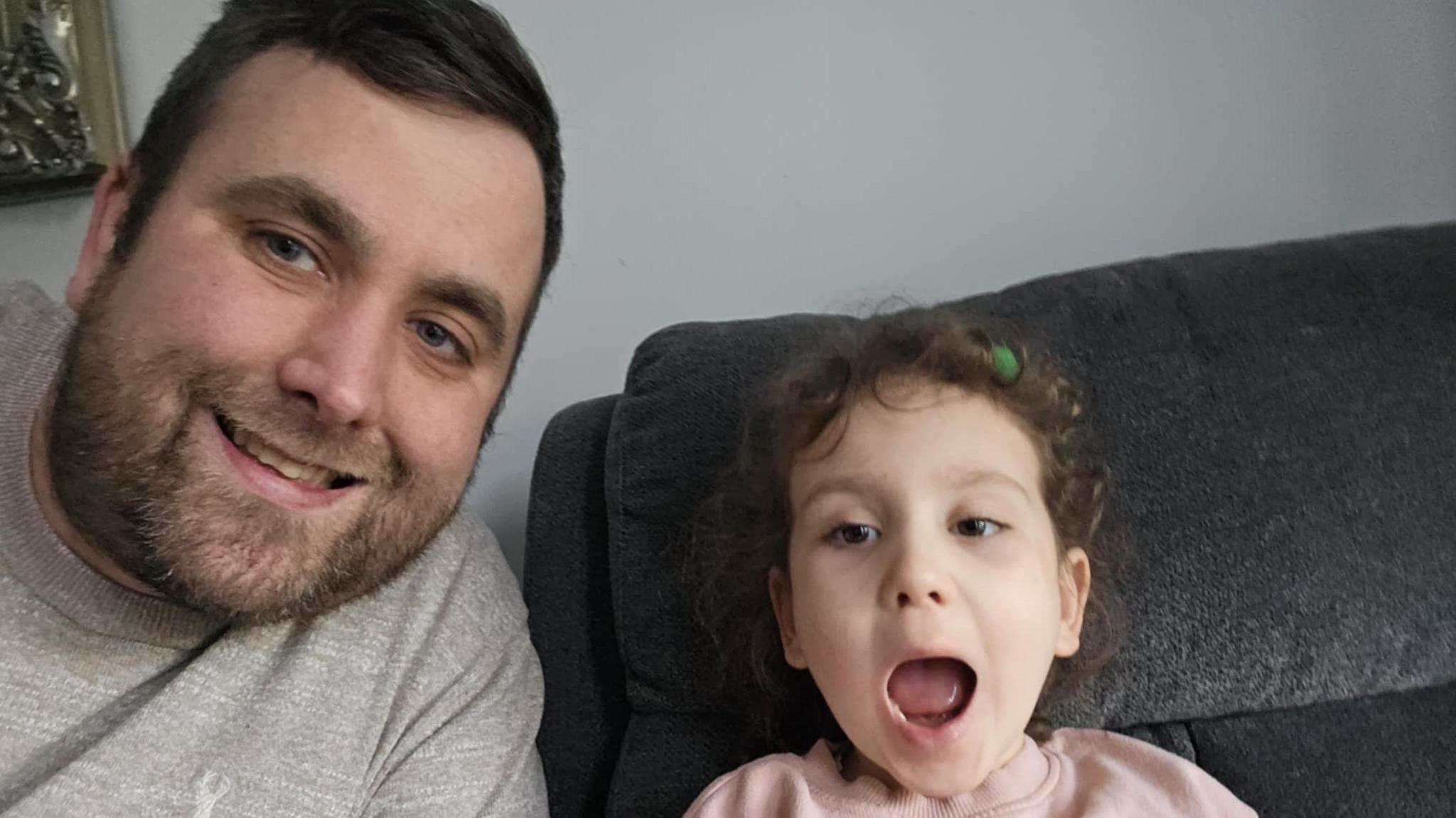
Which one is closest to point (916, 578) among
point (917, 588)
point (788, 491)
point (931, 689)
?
point (917, 588)

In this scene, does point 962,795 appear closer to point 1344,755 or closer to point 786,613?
point 786,613

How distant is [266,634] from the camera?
1.00m

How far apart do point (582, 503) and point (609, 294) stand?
445mm

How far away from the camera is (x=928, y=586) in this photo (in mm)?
883

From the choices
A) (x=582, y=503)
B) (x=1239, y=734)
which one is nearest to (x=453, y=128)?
(x=582, y=503)

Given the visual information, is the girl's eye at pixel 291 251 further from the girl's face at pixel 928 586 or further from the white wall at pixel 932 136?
the white wall at pixel 932 136

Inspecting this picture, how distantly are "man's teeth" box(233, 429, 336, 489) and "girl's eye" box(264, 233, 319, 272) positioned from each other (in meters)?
0.16

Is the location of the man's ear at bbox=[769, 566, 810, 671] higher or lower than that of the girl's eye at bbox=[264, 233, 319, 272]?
lower

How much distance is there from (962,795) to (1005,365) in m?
0.42

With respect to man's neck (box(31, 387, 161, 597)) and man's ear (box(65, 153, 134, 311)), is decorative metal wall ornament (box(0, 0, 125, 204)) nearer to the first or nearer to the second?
man's ear (box(65, 153, 134, 311))

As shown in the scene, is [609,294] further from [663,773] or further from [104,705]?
[104,705]

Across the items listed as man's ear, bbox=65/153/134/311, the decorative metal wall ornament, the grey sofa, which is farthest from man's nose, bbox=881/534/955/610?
the decorative metal wall ornament

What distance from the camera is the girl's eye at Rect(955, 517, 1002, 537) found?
3.14ft

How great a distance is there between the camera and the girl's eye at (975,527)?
957 millimetres
